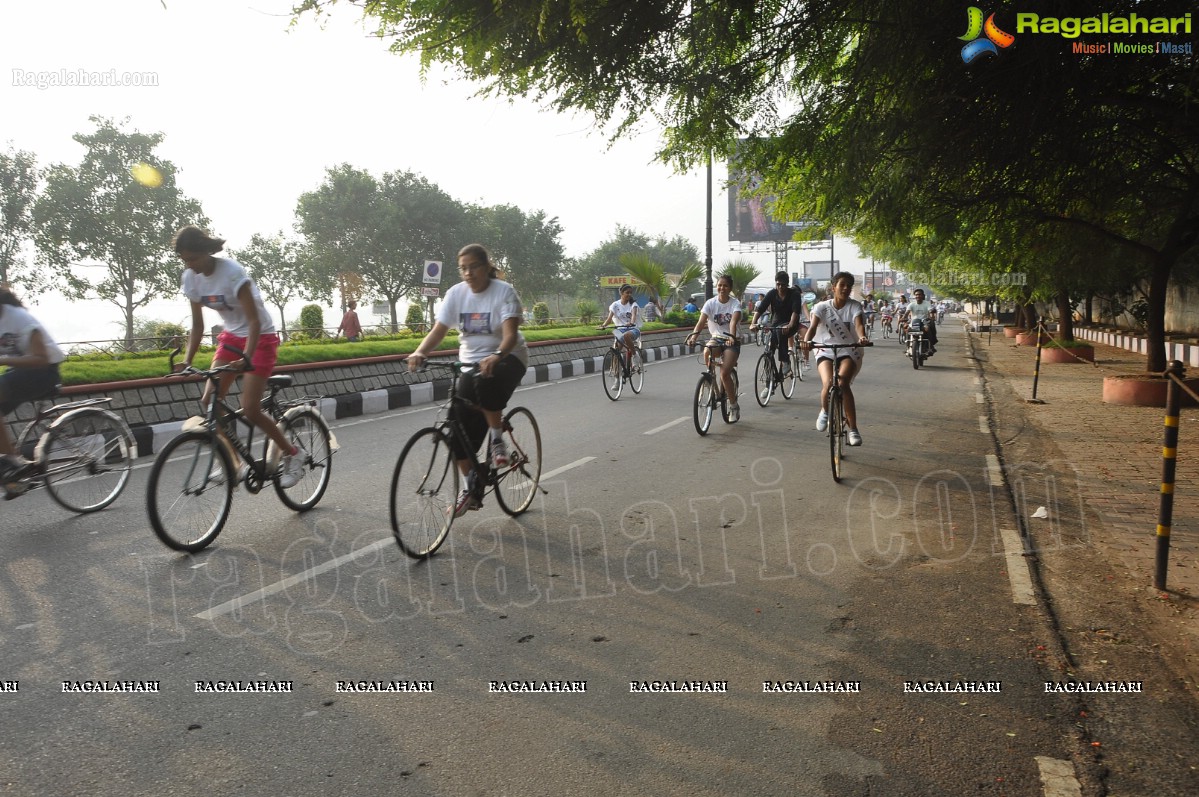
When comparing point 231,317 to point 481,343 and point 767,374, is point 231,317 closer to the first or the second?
point 481,343

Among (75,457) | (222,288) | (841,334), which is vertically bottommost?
(75,457)

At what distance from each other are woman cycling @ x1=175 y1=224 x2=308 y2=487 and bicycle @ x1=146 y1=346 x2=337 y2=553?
79mm

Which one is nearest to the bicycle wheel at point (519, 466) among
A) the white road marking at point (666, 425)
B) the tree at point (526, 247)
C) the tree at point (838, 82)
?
the tree at point (838, 82)

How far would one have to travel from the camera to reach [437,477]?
5.24 m

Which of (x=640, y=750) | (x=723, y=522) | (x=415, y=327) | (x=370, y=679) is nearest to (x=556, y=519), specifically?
(x=723, y=522)

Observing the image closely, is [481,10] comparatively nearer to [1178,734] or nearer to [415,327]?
[1178,734]

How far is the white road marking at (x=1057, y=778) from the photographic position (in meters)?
2.73

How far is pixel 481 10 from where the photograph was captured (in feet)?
18.6

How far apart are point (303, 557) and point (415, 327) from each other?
27.1 metres

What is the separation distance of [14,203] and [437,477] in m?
39.2

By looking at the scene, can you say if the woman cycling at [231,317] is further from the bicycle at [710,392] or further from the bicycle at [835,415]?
the bicycle at [710,392]

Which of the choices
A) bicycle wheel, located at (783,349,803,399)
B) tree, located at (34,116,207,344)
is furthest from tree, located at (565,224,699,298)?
bicycle wheel, located at (783,349,803,399)

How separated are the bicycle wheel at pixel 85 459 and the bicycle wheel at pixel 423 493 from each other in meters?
2.99

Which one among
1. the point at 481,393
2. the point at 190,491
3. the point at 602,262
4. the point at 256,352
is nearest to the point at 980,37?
the point at 481,393
